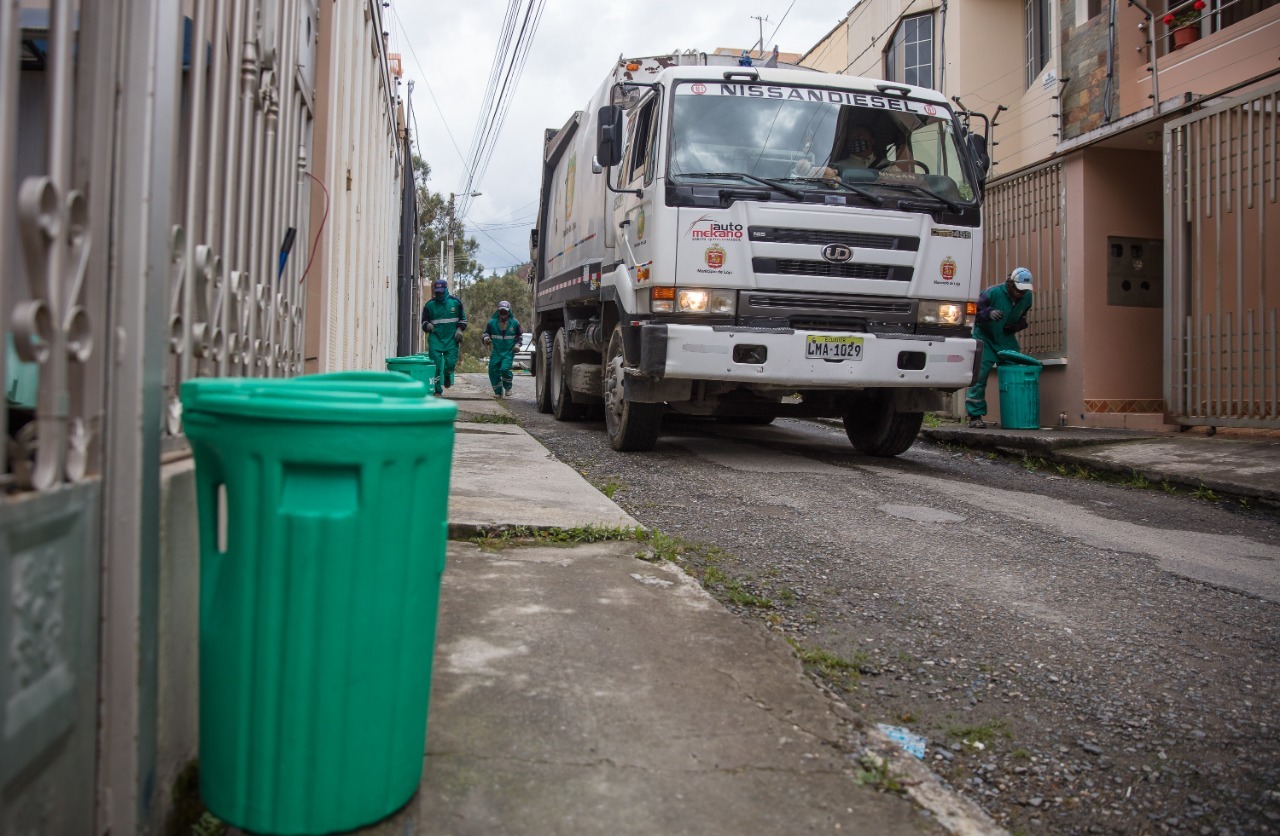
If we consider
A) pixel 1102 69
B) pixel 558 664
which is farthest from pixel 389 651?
pixel 1102 69

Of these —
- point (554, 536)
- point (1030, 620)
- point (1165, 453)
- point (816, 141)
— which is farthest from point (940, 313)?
point (554, 536)

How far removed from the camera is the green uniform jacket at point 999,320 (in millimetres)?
9773

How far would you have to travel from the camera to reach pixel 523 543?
3.76 m

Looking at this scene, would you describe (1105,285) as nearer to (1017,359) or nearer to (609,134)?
(1017,359)

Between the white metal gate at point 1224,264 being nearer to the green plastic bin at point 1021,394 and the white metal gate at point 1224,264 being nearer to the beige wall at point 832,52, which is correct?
the green plastic bin at point 1021,394

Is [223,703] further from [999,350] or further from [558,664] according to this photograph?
[999,350]

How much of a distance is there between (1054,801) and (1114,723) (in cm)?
52

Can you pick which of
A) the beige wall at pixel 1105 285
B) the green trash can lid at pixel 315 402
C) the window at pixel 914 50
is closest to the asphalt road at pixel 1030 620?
the green trash can lid at pixel 315 402

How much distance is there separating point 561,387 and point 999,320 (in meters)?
4.45

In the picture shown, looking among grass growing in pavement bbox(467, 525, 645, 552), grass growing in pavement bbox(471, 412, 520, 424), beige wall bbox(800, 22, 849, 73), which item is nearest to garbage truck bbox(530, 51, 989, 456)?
grass growing in pavement bbox(471, 412, 520, 424)

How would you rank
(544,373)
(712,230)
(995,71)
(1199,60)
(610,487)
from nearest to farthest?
(610,487), (712,230), (1199,60), (544,373), (995,71)

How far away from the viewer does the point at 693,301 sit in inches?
250

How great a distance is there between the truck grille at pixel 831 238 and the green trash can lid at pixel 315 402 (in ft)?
15.5

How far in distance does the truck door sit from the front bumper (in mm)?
695
